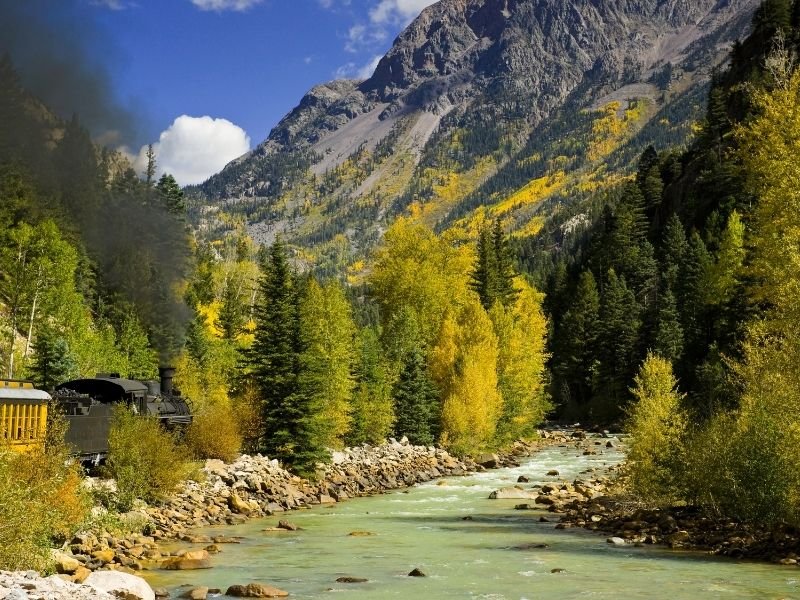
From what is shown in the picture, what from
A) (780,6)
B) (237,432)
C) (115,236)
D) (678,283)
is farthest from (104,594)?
(780,6)

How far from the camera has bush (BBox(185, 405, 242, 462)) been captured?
40219mm

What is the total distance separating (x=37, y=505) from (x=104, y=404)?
1491cm

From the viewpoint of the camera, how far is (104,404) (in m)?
33.5

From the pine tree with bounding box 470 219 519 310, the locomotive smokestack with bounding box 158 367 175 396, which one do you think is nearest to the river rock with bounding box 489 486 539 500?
the locomotive smokestack with bounding box 158 367 175 396

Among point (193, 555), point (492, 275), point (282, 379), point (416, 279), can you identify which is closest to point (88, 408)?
point (193, 555)

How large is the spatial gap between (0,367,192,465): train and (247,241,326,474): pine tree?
429 cm

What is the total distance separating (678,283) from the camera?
88812 millimetres

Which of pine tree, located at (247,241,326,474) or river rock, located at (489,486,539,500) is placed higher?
pine tree, located at (247,241,326,474)

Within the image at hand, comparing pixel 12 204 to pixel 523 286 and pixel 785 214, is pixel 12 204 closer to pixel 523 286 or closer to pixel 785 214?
pixel 523 286

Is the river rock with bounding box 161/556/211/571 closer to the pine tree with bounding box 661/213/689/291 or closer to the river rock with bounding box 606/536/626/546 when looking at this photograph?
the river rock with bounding box 606/536/626/546

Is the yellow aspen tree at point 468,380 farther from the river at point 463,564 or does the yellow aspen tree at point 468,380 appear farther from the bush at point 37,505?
the bush at point 37,505

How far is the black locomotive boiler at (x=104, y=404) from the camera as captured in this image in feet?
101

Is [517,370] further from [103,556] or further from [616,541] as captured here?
[103,556]

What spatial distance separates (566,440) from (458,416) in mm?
21557
